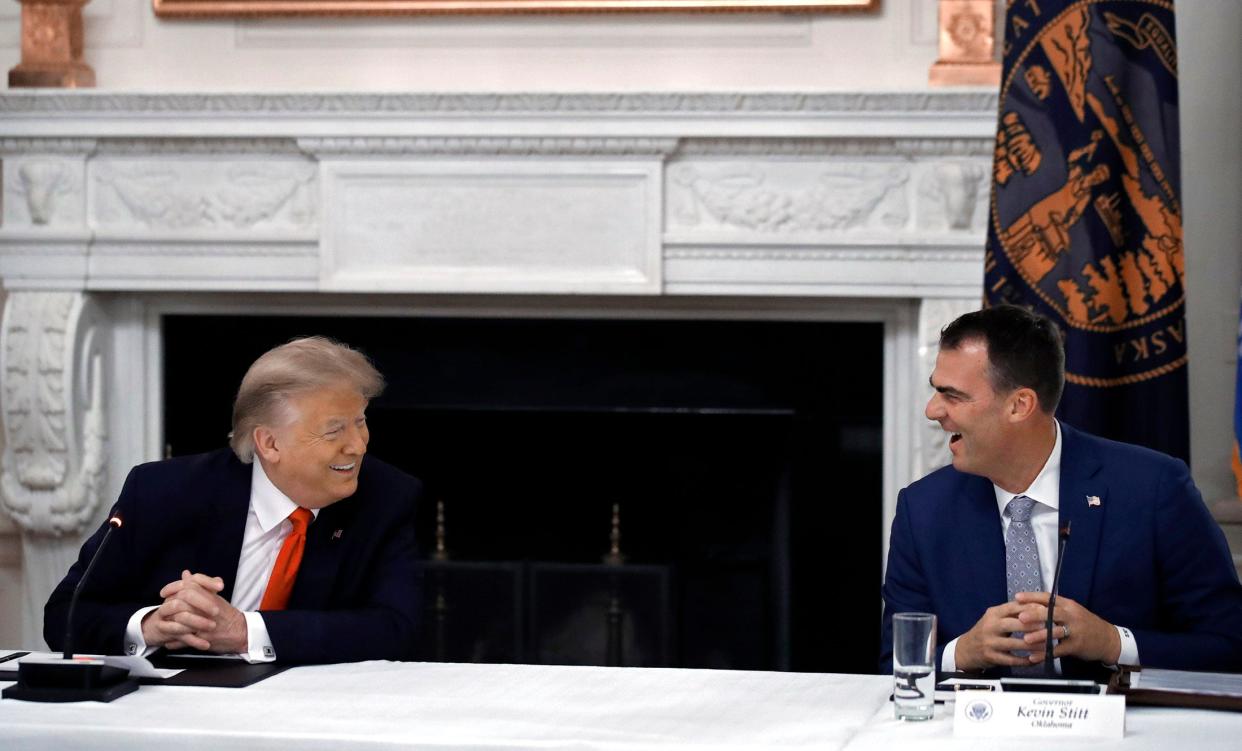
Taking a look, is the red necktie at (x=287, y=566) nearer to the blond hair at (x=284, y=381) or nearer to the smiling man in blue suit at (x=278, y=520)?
the smiling man in blue suit at (x=278, y=520)

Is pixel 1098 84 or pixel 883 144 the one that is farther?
pixel 883 144

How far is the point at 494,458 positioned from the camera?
432cm

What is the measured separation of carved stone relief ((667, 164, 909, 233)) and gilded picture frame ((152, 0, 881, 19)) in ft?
1.33

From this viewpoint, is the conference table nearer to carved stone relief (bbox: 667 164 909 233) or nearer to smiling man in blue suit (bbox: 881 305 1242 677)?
smiling man in blue suit (bbox: 881 305 1242 677)

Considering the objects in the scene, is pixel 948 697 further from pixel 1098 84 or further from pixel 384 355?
pixel 384 355

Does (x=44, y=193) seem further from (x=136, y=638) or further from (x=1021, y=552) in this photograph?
(x=1021, y=552)

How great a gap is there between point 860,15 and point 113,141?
1.95 meters

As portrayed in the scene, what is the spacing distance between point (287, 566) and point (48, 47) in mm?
2054

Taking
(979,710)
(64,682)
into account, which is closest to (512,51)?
(64,682)

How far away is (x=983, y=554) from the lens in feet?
8.00

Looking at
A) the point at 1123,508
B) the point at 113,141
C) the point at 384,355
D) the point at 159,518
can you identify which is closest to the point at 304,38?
the point at 113,141

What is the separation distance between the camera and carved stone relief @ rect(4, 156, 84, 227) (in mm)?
3955

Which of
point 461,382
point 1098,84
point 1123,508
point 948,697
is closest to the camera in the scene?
point 948,697

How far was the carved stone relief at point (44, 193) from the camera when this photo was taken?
3.96 metres
